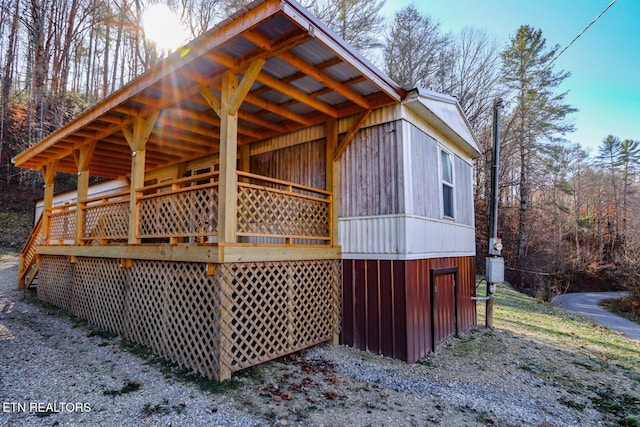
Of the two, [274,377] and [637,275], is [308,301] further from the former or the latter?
[637,275]

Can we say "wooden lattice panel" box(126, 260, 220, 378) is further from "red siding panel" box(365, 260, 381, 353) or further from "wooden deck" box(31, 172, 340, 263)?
"red siding panel" box(365, 260, 381, 353)

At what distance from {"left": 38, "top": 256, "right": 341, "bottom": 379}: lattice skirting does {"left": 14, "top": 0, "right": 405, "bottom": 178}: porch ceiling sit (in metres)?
2.56

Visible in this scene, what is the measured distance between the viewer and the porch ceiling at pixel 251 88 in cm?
370

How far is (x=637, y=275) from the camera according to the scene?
49.6 ft

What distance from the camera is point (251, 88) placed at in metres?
5.31

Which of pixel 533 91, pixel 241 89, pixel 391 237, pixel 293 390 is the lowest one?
pixel 293 390

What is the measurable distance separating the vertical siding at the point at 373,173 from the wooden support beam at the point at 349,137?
0.27 ft

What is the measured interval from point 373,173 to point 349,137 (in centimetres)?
77

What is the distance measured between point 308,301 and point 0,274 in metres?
13.1

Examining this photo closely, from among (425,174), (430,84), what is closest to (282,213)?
(425,174)

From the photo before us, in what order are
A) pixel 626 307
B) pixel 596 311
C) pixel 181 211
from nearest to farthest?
pixel 181 211, pixel 596 311, pixel 626 307

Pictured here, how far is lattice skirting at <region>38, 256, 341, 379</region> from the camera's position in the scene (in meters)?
4.29

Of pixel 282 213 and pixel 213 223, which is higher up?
pixel 282 213

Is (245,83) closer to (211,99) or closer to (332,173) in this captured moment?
(211,99)
